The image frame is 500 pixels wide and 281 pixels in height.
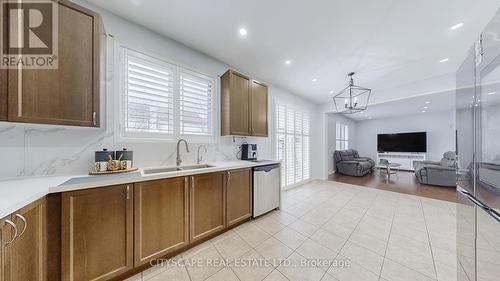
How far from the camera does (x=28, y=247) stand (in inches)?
38.0

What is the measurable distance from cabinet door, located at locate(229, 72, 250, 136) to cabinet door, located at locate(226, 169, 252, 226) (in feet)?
2.36

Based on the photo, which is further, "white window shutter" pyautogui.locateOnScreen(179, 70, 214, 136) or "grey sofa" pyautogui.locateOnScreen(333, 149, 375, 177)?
"grey sofa" pyautogui.locateOnScreen(333, 149, 375, 177)

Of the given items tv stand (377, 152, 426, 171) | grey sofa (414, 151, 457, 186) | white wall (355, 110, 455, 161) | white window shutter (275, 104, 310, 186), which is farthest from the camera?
tv stand (377, 152, 426, 171)

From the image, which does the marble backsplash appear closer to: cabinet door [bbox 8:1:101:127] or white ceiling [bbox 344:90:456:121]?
cabinet door [bbox 8:1:101:127]

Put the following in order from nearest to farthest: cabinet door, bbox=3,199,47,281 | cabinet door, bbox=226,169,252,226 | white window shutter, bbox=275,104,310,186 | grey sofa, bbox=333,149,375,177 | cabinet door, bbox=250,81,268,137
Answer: cabinet door, bbox=3,199,47,281 → cabinet door, bbox=226,169,252,226 → cabinet door, bbox=250,81,268,137 → white window shutter, bbox=275,104,310,186 → grey sofa, bbox=333,149,375,177

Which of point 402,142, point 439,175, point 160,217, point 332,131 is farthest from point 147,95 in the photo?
point 402,142

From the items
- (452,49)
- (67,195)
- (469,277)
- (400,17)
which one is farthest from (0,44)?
(452,49)

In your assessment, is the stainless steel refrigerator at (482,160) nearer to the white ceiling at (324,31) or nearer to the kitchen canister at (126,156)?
the white ceiling at (324,31)

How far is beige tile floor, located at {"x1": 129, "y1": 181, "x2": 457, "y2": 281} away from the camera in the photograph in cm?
Answer: 153

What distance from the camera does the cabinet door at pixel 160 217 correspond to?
149cm

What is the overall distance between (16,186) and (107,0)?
1.91 metres

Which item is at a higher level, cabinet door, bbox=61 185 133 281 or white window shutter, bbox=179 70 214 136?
white window shutter, bbox=179 70 214 136

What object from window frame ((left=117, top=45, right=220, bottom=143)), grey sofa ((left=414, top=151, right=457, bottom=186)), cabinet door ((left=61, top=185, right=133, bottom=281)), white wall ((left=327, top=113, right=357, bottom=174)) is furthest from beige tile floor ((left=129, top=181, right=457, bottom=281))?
white wall ((left=327, top=113, right=357, bottom=174))

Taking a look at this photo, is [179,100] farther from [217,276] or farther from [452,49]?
[452,49]
